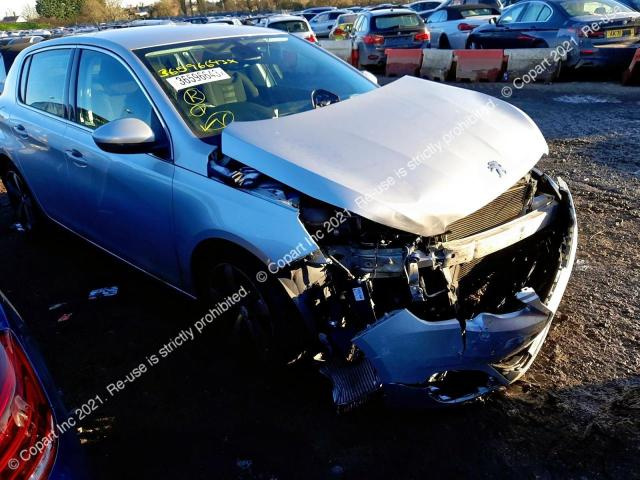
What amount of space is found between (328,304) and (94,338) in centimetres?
186

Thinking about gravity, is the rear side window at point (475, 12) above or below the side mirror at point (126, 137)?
above

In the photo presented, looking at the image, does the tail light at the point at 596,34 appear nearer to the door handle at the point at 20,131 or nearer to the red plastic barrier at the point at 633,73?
the red plastic barrier at the point at 633,73

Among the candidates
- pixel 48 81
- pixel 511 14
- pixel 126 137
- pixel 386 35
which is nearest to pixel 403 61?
pixel 386 35

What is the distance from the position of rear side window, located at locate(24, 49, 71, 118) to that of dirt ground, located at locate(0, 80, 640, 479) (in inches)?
55.7

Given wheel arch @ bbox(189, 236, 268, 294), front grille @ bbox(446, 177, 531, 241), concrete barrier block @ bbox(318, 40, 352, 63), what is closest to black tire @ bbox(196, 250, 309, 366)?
wheel arch @ bbox(189, 236, 268, 294)

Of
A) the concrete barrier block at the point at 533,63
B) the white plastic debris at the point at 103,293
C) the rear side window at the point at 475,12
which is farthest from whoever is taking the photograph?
the rear side window at the point at 475,12

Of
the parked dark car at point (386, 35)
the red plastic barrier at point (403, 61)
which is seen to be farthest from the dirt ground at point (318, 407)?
the parked dark car at point (386, 35)

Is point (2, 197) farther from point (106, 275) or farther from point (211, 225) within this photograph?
point (211, 225)

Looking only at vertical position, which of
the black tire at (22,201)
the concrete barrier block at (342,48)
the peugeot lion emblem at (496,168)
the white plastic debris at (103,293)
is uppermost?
the peugeot lion emblem at (496,168)

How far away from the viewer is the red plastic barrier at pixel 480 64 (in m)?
10.7

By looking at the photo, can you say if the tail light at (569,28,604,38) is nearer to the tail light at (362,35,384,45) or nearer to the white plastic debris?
the tail light at (362,35,384,45)

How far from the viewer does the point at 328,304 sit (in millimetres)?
2467

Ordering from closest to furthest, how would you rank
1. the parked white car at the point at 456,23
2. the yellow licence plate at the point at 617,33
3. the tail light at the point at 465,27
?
the yellow licence plate at the point at 617,33
the tail light at the point at 465,27
the parked white car at the point at 456,23

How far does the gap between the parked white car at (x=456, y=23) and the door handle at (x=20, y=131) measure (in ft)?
39.0
